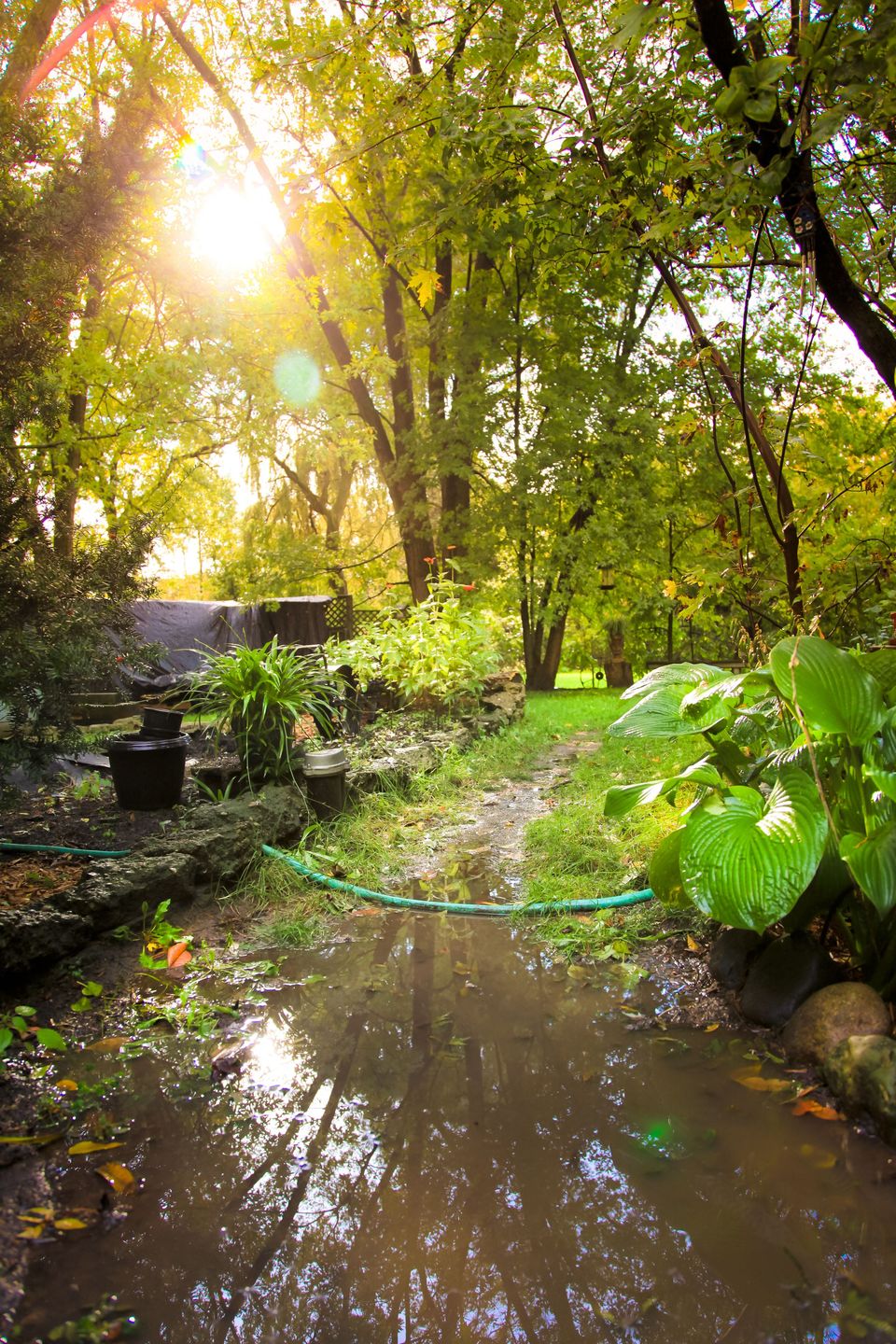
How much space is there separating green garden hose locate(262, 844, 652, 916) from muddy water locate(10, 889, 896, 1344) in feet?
2.43

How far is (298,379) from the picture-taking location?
35.1 feet

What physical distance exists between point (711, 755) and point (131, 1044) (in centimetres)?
199

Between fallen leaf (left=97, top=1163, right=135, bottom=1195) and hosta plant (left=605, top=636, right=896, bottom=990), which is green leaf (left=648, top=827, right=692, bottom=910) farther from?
fallen leaf (left=97, top=1163, right=135, bottom=1195)

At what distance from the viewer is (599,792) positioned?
185 inches

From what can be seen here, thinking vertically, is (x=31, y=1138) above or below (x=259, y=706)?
below

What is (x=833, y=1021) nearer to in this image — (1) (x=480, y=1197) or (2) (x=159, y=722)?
(1) (x=480, y=1197)

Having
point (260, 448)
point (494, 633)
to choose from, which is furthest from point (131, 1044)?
point (260, 448)

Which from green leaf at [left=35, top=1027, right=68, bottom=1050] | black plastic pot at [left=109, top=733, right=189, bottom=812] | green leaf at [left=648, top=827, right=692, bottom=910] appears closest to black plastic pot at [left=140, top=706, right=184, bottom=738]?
black plastic pot at [left=109, top=733, right=189, bottom=812]

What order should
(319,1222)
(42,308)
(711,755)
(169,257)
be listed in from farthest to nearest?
(169,257) < (42,308) < (711,755) < (319,1222)

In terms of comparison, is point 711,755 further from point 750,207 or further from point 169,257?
point 169,257

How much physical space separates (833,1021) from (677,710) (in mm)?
962

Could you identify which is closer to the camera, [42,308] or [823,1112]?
[823,1112]

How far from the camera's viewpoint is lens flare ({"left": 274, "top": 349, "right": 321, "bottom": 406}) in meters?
10.5

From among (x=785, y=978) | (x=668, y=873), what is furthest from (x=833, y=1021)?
(x=668, y=873)
